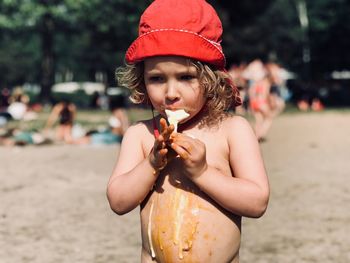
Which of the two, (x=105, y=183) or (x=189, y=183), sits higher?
(x=189, y=183)

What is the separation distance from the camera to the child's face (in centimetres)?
218

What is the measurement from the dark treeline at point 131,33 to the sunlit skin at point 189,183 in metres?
30.2

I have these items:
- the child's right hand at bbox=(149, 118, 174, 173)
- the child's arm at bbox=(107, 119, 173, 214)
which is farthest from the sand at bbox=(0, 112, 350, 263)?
the child's right hand at bbox=(149, 118, 174, 173)

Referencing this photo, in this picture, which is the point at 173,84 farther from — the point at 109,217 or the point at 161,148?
the point at 109,217

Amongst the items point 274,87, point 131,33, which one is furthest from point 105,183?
point 131,33

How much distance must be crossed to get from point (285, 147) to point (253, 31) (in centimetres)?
3565

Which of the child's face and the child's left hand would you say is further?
the child's face

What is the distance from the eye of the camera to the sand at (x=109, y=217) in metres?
4.80

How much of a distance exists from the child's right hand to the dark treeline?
30.4 metres

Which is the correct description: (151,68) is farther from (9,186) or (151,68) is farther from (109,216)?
(9,186)

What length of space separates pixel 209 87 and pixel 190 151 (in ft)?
0.96

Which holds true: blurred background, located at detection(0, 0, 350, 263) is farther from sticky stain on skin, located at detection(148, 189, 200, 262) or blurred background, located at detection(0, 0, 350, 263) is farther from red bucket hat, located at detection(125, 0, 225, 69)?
red bucket hat, located at detection(125, 0, 225, 69)

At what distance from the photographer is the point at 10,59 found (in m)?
68.4

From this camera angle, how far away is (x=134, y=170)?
2203 mm
